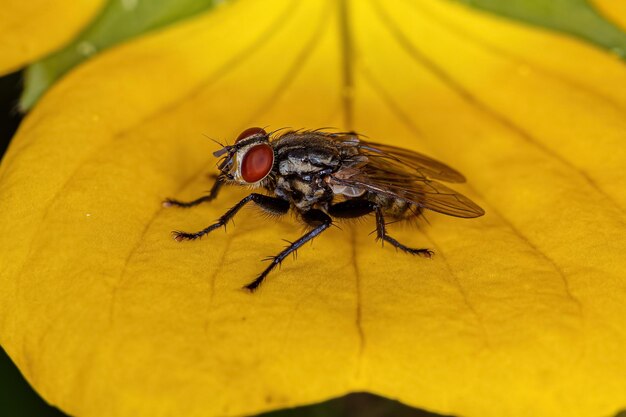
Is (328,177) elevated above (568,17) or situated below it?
below

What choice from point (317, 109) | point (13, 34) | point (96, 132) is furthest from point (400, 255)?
point (13, 34)

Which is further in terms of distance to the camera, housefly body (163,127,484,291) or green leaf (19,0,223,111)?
green leaf (19,0,223,111)

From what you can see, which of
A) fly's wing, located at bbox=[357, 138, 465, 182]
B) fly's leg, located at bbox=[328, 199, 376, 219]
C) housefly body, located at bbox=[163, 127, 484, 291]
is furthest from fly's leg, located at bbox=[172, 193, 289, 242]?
fly's wing, located at bbox=[357, 138, 465, 182]

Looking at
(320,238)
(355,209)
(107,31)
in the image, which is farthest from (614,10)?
(107,31)

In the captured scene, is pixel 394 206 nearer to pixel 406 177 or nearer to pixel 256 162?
pixel 406 177

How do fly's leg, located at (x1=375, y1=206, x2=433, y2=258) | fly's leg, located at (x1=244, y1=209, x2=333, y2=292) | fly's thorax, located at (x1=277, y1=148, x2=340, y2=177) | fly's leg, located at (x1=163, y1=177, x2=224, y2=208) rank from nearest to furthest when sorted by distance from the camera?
fly's leg, located at (x1=244, y1=209, x2=333, y2=292) → fly's leg, located at (x1=375, y1=206, x2=433, y2=258) → fly's leg, located at (x1=163, y1=177, x2=224, y2=208) → fly's thorax, located at (x1=277, y1=148, x2=340, y2=177)

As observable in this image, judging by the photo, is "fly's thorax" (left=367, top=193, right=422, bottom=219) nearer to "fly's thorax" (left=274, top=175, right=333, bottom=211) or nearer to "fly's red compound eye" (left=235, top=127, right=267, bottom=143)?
"fly's thorax" (left=274, top=175, right=333, bottom=211)

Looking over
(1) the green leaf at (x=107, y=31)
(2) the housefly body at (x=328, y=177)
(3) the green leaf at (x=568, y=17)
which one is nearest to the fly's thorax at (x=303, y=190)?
(2) the housefly body at (x=328, y=177)
